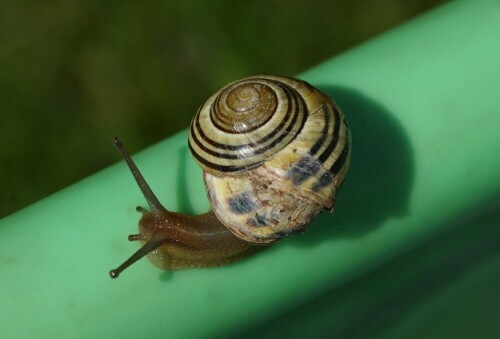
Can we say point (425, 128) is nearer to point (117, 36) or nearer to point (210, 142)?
point (210, 142)

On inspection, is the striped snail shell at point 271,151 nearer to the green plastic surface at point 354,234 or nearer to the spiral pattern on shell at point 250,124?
the spiral pattern on shell at point 250,124

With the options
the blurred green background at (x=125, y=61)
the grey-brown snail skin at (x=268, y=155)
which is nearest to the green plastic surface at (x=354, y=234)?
the grey-brown snail skin at (x=268, y=155)

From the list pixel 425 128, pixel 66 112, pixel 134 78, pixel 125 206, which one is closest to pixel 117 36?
pixel 134 78

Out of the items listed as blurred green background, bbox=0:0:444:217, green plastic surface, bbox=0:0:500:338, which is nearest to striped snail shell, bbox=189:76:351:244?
green plastic surface, bbox=0:0:500:338

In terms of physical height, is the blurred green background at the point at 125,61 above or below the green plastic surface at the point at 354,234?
above

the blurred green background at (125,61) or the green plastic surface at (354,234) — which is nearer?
the green plastic surface at (354,234)
